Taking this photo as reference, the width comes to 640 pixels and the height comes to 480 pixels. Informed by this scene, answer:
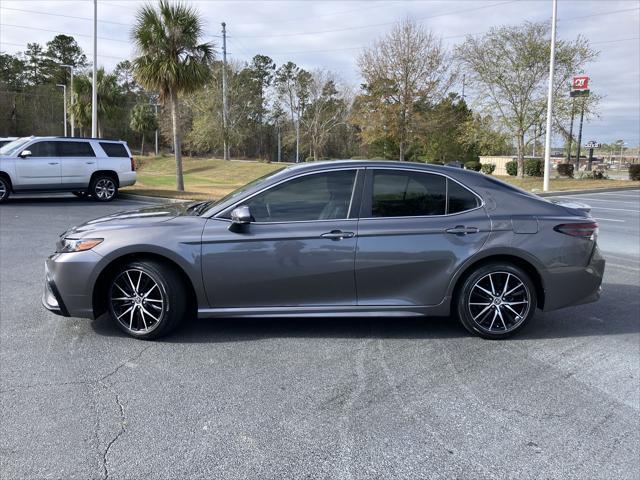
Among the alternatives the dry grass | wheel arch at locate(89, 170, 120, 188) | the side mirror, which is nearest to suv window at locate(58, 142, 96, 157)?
wheel arch at locate(89, 170, 120, 188)

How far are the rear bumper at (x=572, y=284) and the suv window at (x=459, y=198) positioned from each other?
89 centimetres

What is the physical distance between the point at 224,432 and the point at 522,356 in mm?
2577

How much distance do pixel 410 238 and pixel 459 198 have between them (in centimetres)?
62

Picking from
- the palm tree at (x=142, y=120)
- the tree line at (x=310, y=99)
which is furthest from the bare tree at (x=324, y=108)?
the palm tree at (x=142, y=120)

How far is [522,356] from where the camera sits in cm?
445

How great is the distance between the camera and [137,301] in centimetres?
459

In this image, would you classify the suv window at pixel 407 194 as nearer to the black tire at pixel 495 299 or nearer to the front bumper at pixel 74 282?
the black tire at pixel 495 299

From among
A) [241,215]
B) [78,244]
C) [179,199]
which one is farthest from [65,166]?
[241,215]

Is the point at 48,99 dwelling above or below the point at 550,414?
above

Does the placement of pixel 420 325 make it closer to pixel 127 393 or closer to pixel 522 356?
pixel 522 356

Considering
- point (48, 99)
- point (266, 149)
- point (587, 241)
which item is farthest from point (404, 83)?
point (48, 99)

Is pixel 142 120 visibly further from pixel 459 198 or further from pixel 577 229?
pixel 577 229

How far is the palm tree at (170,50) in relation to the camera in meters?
18.3

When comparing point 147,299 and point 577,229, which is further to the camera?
point 577,229
